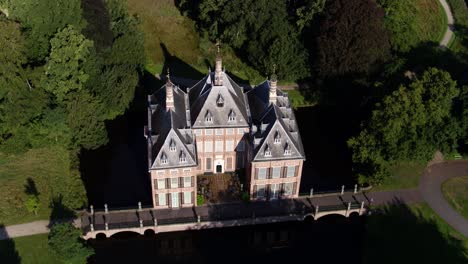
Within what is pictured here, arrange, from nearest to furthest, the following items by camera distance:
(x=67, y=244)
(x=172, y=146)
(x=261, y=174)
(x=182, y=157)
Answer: (x=67, y=244) → (x=172, y=146) → (x=182, y=157) → (x=261, y=174)

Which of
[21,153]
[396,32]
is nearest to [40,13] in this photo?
[21,153]

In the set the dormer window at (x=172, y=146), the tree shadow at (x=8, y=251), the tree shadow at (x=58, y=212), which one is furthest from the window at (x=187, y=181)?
the tree shadow at (x=8, y=251)

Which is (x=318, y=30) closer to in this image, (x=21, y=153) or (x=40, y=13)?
(x=40, y=13)

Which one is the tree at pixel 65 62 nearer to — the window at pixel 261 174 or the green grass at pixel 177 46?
the green grass at pixel 177 46

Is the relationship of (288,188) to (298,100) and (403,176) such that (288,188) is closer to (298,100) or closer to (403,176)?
(403,176)

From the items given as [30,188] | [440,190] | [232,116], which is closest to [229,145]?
[232,116]

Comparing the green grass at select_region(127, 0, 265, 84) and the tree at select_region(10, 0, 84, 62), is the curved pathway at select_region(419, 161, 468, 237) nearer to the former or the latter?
the green grass at select_region(127, 0, 265, 84)
